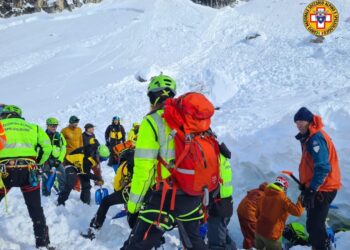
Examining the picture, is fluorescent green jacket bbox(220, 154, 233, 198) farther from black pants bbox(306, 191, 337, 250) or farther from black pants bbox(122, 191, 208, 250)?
black pants bbox(306, 191, 337, 250)

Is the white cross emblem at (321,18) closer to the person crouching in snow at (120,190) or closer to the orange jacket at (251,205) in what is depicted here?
the orange jacket at (251,205)

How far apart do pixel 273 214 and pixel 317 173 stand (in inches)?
48.1

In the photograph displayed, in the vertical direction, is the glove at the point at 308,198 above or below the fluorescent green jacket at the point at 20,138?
below

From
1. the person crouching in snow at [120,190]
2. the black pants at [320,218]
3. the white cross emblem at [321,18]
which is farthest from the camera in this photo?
the white cross emblem at [321,18]

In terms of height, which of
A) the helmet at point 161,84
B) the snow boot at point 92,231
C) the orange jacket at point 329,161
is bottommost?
the snow boot at point 92,231

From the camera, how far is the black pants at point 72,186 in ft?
23.7

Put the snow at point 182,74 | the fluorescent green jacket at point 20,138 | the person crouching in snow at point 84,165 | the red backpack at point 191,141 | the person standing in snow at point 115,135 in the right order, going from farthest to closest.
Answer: the person standing in snow at point 115,135 → the snow at point 182,74 → the person crouching in snow at point 84,165 → the fluorescent green jacket at point 20,138 → the red backpack at point 191,141

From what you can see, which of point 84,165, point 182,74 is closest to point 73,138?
point 84,165

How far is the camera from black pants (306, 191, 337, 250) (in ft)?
16.0

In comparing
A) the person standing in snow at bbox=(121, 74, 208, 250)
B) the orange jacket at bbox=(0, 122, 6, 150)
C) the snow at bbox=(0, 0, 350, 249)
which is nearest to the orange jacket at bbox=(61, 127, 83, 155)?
the snow at bbox=(0, 0, 350, 249)

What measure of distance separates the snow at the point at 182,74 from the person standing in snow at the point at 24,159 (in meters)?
0.60

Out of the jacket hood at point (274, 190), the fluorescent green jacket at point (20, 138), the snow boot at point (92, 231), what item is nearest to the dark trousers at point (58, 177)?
the snow boot at point (92, 231)

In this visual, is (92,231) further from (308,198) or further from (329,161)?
(329,161)

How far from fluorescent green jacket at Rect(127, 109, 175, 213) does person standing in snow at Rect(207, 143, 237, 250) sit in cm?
54
